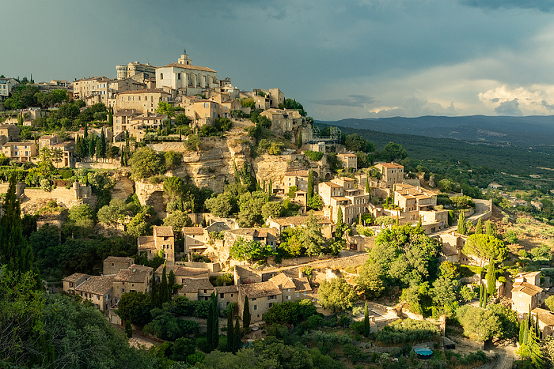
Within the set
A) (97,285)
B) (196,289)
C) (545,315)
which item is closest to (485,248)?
(545,315)

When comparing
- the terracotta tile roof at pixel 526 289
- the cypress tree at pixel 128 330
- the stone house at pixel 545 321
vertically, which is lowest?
the stone house at pixel 545 321

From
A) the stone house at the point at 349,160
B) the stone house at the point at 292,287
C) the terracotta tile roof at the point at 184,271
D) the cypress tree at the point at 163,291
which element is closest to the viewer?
the cypress tree at the point at 163,291

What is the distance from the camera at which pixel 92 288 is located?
3256 cm

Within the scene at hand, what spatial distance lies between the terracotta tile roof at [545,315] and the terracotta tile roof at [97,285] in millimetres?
28692

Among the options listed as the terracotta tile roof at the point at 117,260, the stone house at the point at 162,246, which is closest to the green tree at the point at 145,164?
the stone house at the point at 162,246

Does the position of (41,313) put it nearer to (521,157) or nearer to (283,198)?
(283,198)

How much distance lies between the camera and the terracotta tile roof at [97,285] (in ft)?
106

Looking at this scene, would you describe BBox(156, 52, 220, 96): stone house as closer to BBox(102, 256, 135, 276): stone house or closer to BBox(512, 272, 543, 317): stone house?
BBox(102, 256, 135, 276): stone house

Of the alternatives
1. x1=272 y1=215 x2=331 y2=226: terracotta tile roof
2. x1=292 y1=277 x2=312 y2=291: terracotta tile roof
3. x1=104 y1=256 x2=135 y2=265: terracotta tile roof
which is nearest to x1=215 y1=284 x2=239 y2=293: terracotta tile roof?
x1=292 y1=277 x2=312 y2=291: terracotta tile roof

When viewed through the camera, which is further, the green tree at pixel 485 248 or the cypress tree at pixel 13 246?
the green tree at pixel 485 248

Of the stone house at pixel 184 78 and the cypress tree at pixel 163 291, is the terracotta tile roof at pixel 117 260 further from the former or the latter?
the stone house at pixel 184 78

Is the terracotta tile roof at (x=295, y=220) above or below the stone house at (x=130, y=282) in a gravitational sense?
above

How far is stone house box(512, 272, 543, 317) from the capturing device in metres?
34.5

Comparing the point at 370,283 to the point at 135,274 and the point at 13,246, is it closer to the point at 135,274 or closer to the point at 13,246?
the point at 135,274
